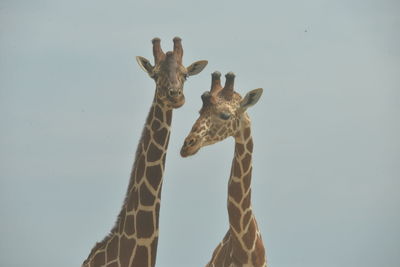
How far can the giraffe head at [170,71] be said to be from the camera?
17938mm

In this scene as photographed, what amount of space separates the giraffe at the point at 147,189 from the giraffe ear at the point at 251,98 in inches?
38.3

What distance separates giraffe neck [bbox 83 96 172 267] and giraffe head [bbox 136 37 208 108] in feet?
0.81

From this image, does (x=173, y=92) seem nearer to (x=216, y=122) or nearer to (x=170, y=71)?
(x=170, y=71)

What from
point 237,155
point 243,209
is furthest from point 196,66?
point 243,209

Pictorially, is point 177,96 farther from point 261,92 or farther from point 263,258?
point 263,258

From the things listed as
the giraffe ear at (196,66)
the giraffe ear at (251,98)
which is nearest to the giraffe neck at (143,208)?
the giraffe ear at (196,66)

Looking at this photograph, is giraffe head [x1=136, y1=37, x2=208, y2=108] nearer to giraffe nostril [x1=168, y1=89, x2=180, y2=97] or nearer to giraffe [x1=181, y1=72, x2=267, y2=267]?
giraffe nostril [x1=168, y1=89, x2=180, y2=97]

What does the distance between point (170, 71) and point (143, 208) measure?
1763 mm

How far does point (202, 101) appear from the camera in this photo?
19016mm

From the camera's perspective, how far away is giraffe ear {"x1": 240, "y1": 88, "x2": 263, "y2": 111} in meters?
19.0

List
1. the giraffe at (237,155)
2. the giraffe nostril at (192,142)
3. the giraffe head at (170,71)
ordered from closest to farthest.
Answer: the giraffe head at (170,71) → the giraffe nostril at (192,142) → the giraffe at (237,155)

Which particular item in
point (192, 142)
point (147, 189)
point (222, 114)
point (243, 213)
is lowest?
point (147, 189)

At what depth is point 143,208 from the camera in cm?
1797

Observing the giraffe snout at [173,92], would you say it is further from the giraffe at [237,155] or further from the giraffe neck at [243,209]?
the giraffe neck at [243,209]
